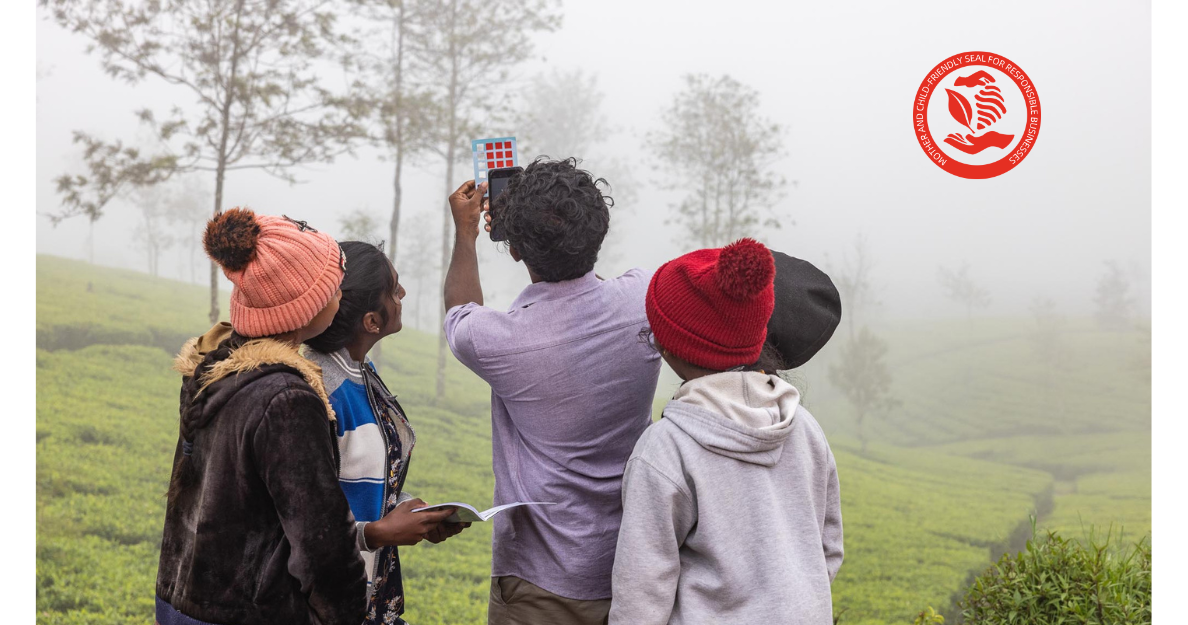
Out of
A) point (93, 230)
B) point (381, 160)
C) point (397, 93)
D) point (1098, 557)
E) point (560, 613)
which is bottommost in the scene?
point (1098, 557)

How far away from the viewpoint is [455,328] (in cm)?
164

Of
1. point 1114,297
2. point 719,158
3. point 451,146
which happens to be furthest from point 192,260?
point 1114,297

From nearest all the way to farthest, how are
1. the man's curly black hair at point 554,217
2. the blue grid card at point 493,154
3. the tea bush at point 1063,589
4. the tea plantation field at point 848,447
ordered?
1. the man's curly black hair at point 554,217
2. the blue grid card at point 493,154
3. the tea bush at point 1063,589
4. the tea plantation field at point 848,447

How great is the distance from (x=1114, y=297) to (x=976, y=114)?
1.54 meters

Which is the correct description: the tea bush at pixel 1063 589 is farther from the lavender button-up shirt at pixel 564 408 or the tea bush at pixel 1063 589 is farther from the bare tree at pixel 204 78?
the bare tree at pixel 204 78

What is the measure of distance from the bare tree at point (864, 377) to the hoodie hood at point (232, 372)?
4265mm

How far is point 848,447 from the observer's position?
17.0 feet

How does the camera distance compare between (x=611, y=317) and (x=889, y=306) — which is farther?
(x=889, y=306)

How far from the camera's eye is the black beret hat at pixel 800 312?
164 centimetres

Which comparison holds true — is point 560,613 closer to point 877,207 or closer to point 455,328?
point 455,328

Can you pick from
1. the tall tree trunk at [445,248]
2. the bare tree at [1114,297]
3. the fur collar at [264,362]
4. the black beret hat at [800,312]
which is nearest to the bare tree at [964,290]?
the bare tree at [1114,297]

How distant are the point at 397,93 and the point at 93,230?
→ 1859mm

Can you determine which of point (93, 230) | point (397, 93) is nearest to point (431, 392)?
point (397, 93)

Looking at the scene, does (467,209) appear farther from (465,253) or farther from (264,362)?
(264,362)
